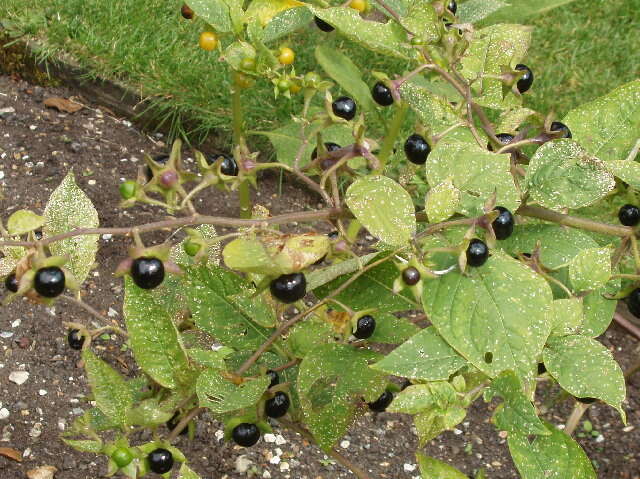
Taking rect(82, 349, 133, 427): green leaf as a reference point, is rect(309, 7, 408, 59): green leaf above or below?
above

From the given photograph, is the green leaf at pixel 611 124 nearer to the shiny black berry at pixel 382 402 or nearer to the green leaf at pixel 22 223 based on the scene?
the shiny black berry at pixel 382 402

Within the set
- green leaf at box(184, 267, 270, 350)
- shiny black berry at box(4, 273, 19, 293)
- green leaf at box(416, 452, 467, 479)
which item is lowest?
green leaf at box(416, 452, 467, 479)

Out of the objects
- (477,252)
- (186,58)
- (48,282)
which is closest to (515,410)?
(477,252)

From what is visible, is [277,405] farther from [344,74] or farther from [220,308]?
[344,74]

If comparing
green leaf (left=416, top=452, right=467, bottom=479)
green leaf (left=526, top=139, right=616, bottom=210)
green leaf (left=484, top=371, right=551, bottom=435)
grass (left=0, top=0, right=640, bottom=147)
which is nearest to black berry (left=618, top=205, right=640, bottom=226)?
green leaf (left=526, top=139, right=616, bottom=210)

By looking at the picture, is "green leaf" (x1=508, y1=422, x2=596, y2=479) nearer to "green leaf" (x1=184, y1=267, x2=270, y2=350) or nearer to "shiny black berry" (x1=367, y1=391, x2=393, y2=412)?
"shiny black berry" (x1=367, y1=391, x2=393, y2=412)

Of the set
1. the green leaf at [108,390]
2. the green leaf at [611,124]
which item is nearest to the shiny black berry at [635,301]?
the green leaf at [611,124]

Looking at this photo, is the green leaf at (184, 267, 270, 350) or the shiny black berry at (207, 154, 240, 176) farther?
the green leaf at (184, 267, 270, 350)
